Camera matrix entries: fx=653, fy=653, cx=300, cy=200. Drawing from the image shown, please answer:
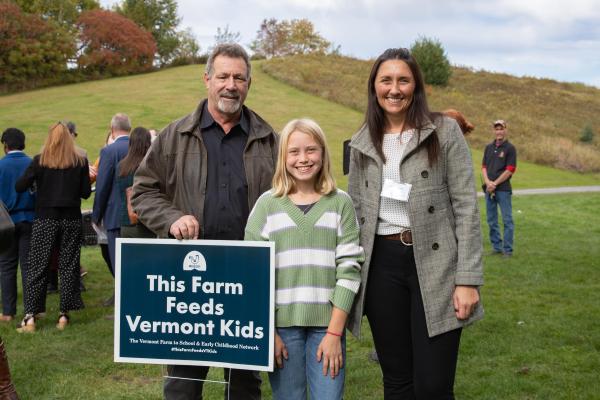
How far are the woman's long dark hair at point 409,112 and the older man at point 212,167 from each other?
63 cm

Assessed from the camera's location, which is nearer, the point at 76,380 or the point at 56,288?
the point at 76,380

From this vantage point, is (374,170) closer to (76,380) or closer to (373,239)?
(373,239)

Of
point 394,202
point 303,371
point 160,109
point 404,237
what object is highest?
point 160,109

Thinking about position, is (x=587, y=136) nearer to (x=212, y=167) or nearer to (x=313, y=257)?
(x=212, y=167)

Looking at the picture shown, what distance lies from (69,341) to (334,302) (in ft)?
14.9

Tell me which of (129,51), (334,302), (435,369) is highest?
(129,51)

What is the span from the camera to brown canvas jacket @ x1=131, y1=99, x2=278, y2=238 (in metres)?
3.60

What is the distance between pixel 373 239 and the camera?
10.8 ft

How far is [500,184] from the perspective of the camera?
1202 cm

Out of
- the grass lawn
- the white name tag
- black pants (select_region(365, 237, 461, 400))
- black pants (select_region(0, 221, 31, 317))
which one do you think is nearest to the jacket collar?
the white name tag

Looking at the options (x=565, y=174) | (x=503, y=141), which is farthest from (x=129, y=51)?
(x=503, y=141)

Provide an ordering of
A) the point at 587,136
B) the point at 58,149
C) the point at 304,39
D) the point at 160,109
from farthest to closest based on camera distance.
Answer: the point at 304,39
the point at 587,136
the point at 160,109
the point at 58,149

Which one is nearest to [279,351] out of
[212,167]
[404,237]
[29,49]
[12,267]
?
[404,237]

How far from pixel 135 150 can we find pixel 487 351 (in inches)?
168
